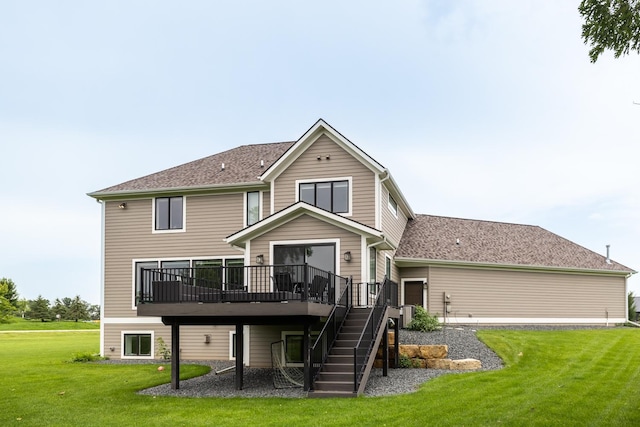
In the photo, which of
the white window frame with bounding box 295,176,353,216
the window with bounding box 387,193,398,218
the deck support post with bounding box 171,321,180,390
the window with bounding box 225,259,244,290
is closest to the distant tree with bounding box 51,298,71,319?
the window with bounding box 225,259,244,290

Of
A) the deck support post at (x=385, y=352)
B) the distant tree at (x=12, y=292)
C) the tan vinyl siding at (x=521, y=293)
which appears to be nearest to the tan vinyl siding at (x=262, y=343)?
the deck support post at (x=385, y=352)

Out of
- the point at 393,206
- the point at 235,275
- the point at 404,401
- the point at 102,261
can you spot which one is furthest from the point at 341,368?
the point at 102,261

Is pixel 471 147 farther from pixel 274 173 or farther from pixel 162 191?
pixel 162 191

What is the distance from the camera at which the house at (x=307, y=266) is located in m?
16.3

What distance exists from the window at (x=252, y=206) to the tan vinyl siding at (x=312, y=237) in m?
3.01

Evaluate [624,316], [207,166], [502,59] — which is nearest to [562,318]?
[624,316]

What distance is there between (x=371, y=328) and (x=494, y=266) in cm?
1249

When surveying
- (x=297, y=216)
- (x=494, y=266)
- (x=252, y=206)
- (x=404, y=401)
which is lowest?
(x=404, y=401)

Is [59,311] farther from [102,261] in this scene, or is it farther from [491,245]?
[491,245]

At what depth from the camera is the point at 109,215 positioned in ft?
81.8

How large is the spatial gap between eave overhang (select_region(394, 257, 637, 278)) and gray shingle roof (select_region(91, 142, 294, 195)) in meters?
6.69

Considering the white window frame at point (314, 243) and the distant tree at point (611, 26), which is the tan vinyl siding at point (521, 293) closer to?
the white window frame at point (314, 243)

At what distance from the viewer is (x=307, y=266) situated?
49.9 ft

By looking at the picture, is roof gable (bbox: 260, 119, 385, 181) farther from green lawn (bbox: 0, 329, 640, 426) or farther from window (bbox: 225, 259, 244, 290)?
green lawn (bbox: 0, 329, 640, 426)
